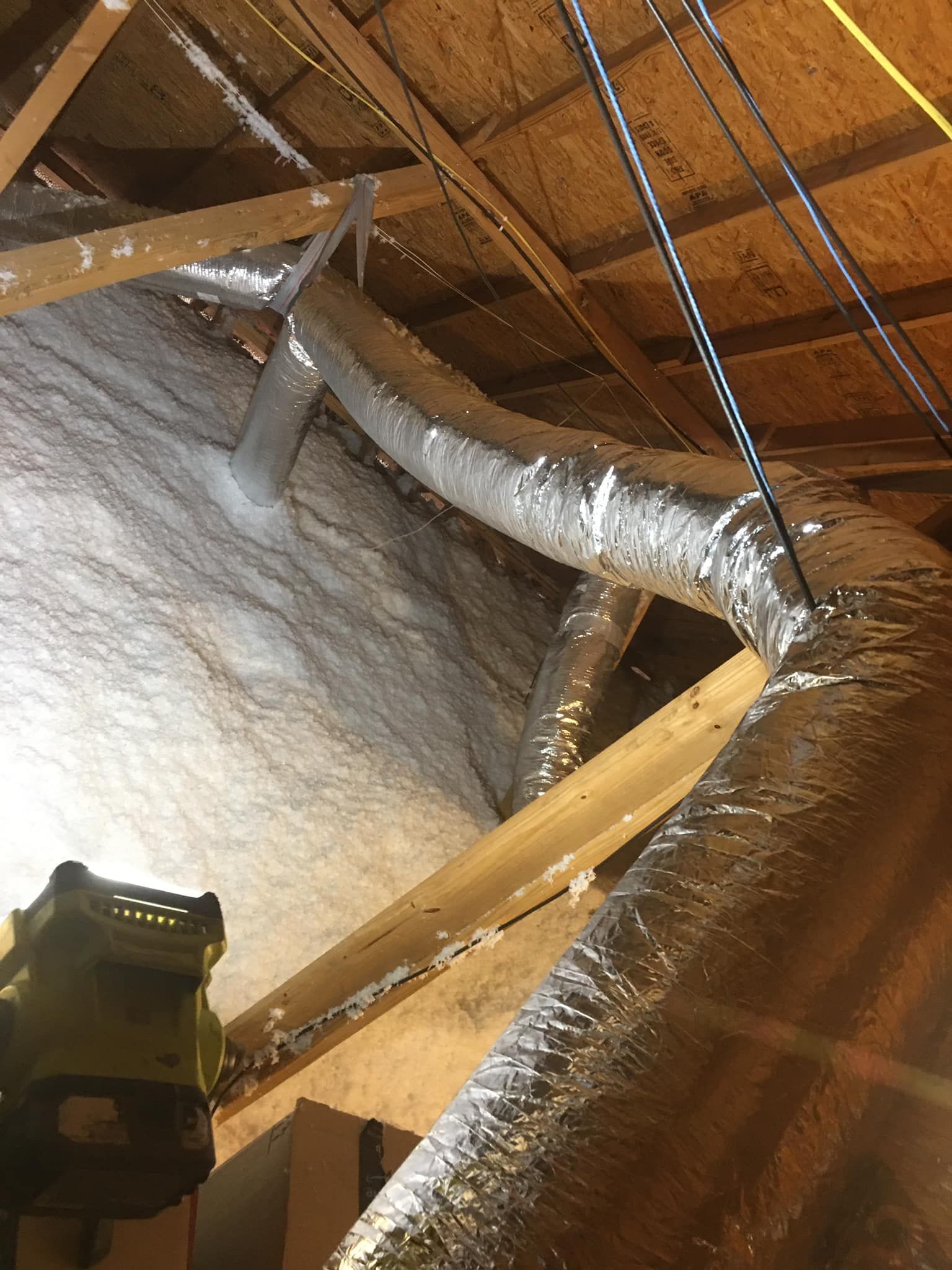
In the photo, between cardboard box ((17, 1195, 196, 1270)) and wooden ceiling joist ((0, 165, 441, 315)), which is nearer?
cardboard box ((17, 1195, 196, 1270))

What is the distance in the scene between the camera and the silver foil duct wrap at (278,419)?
8.45 ft

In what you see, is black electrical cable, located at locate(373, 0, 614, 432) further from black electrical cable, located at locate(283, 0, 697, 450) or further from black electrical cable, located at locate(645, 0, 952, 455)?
black electrical cable, located at locate(645, 0, 952, 455)

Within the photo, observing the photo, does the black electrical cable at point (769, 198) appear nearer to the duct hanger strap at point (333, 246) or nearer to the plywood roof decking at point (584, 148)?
the plywood roof decking at point (584, 148)

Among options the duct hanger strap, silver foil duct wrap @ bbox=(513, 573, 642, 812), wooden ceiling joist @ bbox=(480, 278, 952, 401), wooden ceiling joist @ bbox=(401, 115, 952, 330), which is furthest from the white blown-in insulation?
wooden ceiling joist @ bbox=(401, 115, 952, 330)

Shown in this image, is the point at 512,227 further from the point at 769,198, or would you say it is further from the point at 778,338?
the point at 769,198

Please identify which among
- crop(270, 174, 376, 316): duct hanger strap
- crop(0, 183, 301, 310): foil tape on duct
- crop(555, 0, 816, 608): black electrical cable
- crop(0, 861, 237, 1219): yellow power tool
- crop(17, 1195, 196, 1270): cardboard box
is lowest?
crop(17, 1195, 196, 1270): cardboard box

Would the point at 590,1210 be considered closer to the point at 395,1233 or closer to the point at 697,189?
the point at 395,1233

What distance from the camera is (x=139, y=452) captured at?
2746 mm

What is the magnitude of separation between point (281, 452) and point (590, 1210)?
258cm

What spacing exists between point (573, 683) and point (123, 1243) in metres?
2.11

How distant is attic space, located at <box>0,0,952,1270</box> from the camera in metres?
0.59

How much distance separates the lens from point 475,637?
3355mm

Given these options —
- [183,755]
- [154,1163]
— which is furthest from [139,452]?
[154,1163]

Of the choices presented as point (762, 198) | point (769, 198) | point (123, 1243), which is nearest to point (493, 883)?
point (123, 1243)
